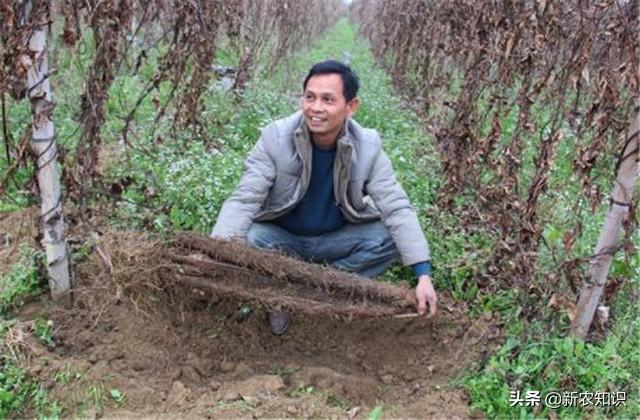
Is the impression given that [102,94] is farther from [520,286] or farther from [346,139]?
[520,286]

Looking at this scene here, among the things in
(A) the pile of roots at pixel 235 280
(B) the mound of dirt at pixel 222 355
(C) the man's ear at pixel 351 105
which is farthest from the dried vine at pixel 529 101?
(C) the man's ear at pixel 351 105

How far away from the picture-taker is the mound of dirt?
239 centimetres

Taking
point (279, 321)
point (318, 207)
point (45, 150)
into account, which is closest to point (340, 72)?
point (318, 207)

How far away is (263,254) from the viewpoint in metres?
2.78

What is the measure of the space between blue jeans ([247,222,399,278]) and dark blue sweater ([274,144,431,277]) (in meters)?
0.04

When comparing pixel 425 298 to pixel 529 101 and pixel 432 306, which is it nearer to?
Result: pixel 432 306

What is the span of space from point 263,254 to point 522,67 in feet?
5.95

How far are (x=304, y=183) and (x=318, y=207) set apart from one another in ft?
0.64

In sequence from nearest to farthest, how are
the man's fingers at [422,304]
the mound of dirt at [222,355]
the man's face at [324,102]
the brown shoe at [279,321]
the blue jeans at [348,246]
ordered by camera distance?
the mound of dirt at [222,355], the man's fingers at [422,304], the man's face at [324,102], the brown shoe at [279,321], the blue jeans at [348,246]

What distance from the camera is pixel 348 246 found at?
334 centimetres

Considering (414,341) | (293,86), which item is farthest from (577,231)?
(293,86)

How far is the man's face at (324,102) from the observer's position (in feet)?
9.53

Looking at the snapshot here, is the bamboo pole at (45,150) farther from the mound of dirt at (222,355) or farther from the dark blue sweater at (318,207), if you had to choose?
the dark blue sweater at (318,207)

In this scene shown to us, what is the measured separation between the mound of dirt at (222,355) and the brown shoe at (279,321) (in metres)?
0.04
